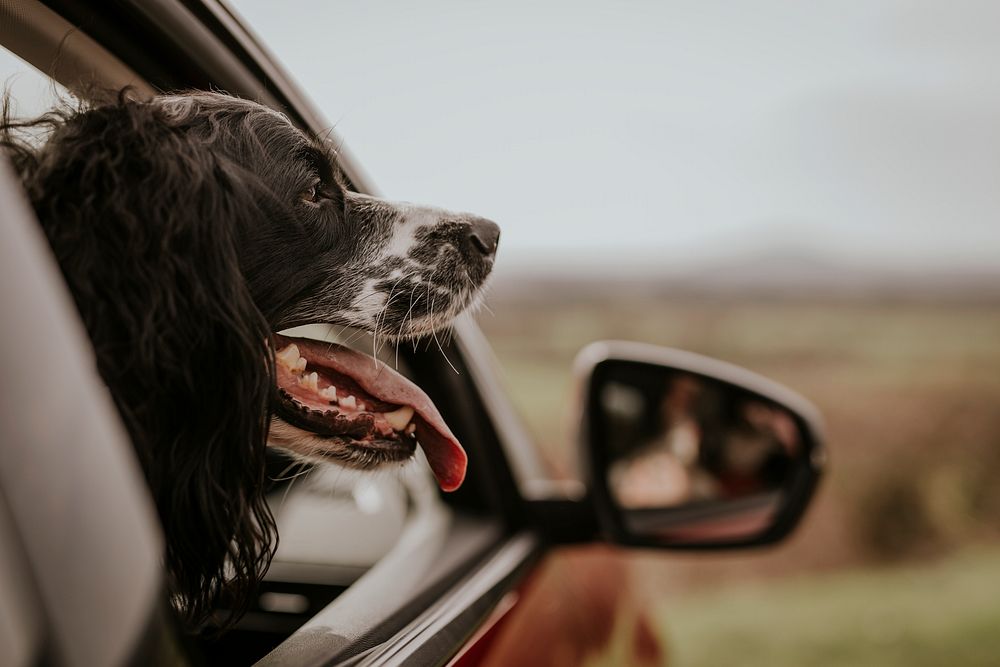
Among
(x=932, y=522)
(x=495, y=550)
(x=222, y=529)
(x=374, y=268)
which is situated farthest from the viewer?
(x=932, y=522)

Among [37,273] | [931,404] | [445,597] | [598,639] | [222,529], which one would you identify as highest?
[37,273]

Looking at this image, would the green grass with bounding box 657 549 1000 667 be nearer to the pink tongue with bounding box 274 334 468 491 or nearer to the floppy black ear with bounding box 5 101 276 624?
the pink tongue with bounding box 274 334 468 491

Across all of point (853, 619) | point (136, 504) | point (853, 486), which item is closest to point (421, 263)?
point (136, 504)

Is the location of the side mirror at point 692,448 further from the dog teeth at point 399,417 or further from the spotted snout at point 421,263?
the dog teeth at point 399,417

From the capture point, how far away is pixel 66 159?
144 cm

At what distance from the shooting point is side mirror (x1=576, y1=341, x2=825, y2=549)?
2.55 m

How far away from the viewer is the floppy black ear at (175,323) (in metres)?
1.29

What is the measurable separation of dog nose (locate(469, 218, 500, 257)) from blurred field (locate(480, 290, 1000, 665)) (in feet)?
0.79

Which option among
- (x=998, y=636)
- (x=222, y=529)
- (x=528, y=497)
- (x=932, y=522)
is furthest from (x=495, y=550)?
(x=932, y=522)

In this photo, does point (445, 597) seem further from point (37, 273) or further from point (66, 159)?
point (37, 273)

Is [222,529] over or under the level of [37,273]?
under

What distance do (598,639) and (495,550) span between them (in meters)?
0.34

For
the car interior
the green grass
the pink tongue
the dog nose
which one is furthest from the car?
the green grass

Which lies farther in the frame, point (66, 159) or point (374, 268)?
point (374, 268)
